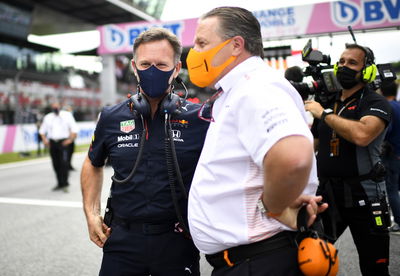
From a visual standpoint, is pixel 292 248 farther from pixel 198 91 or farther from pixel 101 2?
pixel 198 91

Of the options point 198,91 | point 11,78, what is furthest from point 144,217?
point 198,91

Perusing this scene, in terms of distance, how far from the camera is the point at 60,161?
7.43 metres

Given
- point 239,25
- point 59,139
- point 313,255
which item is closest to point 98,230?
point 313,255

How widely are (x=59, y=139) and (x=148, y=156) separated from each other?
20.8 ft

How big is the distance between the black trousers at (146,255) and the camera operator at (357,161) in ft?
3.77

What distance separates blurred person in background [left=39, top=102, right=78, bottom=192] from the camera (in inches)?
293

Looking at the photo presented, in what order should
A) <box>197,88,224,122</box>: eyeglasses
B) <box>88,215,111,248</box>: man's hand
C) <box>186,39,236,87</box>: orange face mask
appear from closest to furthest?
<box>186,39,236,87</box>: orange face mask
<box>197,88,224,122</box>: eyeglasses
<box>88,215,111,248</box>: man's hand

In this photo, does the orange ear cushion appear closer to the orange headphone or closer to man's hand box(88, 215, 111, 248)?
the orange headphone

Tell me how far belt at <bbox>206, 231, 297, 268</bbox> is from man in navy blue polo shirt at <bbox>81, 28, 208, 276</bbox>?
19.0 inches

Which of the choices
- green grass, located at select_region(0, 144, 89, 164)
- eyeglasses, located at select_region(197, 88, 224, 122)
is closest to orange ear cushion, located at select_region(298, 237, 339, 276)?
eyeglasses, located at select_region(197, 88, 224, 122)

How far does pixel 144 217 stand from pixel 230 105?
2.87 ft

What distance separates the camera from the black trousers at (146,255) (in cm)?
181

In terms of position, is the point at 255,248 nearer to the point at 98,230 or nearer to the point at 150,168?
the point at 150,168

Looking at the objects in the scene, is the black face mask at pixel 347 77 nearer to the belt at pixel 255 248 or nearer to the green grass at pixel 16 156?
the belt at pixel 255 248
